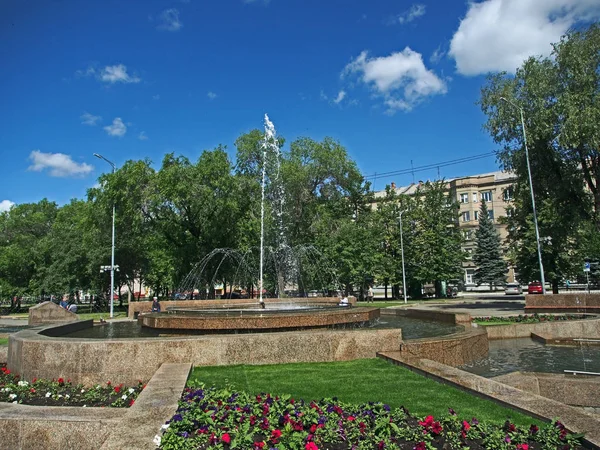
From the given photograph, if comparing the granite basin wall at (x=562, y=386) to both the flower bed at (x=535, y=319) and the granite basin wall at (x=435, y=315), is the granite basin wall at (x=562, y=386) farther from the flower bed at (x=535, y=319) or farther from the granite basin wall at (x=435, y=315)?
the flower bed at (x=535, y=319)

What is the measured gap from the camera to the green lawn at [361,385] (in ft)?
19.5

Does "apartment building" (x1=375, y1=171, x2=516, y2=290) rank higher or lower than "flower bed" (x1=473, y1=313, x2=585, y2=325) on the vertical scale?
higher

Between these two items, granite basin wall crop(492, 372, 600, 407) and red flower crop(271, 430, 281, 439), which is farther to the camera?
granite basin wall crop(492, 372, 600, 407)

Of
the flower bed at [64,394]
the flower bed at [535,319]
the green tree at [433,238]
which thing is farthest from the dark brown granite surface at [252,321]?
the green tree at [433,238]

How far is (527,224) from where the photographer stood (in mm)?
36938

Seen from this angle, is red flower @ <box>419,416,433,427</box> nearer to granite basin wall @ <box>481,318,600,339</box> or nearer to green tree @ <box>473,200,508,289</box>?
granite basin wall @ <box>481,318,600,339</box>

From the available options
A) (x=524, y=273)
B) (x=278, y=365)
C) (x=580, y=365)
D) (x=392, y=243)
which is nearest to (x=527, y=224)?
(x=524, y=273)

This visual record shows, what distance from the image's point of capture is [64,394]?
24.4 ft

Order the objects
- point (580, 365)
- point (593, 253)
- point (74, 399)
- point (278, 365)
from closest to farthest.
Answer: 1. point (74, 399)
2. point (278, 365)
3. point (580, 365)
4. point (593, 253)

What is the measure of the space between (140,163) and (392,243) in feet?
81.1

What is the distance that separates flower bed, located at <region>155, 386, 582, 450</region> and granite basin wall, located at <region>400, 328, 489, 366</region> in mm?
4329

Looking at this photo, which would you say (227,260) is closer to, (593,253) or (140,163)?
(140,163)

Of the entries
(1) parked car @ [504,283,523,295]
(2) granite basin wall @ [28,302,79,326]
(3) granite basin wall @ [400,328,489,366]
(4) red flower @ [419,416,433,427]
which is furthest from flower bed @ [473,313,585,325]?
(1) parked car @ [504,283,523,295]

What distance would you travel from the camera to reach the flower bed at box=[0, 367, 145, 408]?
6.96 m
